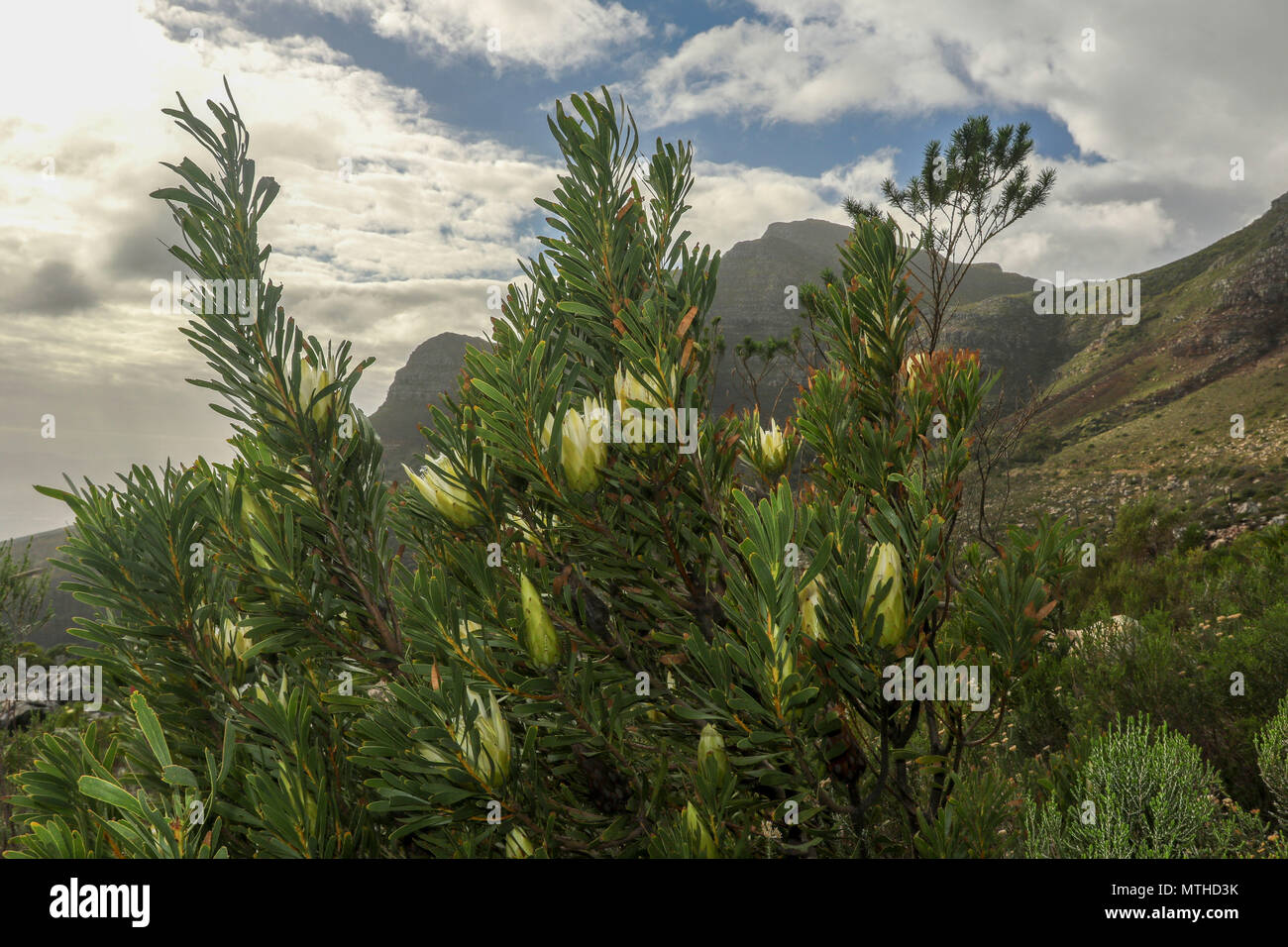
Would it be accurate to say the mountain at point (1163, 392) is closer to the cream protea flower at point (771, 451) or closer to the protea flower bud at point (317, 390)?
the protea flower bud at point (317, 390)

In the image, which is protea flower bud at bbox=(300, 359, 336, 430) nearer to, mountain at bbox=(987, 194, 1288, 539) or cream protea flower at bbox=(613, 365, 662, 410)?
cream protea flower at bbox=(613, 365, 662, 410)

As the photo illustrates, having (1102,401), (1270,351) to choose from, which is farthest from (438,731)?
(1270,351)

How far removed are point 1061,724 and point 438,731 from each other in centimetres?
543

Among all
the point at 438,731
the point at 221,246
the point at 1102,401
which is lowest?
the point at 438,731

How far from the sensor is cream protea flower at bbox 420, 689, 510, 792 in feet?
3.44

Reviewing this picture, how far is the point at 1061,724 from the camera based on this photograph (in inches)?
193

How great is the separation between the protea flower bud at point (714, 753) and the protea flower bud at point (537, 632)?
31 centimetres

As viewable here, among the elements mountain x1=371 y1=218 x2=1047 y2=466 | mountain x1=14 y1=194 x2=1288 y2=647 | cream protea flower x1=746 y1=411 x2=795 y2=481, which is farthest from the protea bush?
mountain x1=371 y1=218 x2=1047 y2=466

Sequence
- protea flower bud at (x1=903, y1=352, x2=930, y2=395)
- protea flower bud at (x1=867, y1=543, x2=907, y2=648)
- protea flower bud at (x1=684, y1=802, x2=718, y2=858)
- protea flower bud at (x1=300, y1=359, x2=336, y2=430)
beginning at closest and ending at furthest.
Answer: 1. protea flower bud at (x1=684, y1=802, x2=718, y2=858)
2. protea flower bud at (x1=867, y1=543, x2=907, y2=648)
3. protea flower bud at (x1=300, y1=359, x2=336, y2=430)
4. protea flower bud at (x1=903, y1=352, x2=930, y2=395)

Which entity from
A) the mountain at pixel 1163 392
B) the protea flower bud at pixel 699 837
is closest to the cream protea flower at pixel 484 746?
the protea flower bud at pixel 699 837

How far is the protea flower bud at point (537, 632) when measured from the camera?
118 centimetres

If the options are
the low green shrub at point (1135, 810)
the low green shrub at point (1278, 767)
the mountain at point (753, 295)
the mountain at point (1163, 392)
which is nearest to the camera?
the low green shrub at point (1135, 810)

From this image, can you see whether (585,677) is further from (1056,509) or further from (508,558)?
(1056,509)
